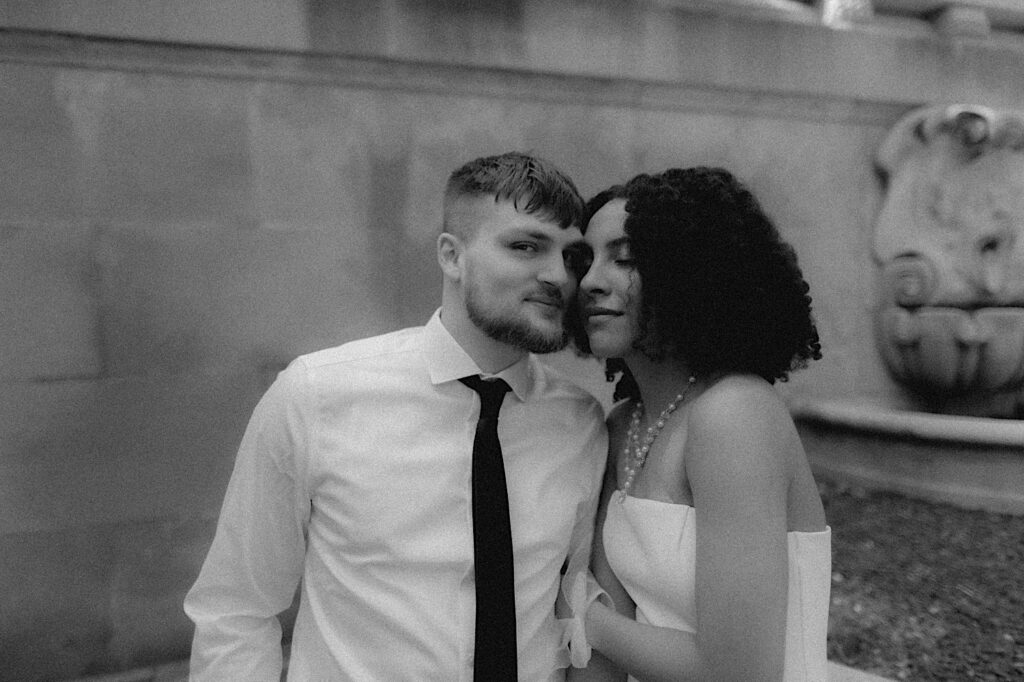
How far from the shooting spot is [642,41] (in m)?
4.96

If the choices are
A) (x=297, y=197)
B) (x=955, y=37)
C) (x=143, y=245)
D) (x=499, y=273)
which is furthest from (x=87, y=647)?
(x=955, y=37)

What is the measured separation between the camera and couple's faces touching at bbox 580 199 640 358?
6.82 feet

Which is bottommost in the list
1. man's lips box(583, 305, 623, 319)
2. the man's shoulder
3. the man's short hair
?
the man's shoulder

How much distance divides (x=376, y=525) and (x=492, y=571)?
298 millimetres

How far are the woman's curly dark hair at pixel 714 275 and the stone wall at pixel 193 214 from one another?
2512mm

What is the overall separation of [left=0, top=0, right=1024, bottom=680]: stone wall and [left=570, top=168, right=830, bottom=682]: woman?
235 centimetres

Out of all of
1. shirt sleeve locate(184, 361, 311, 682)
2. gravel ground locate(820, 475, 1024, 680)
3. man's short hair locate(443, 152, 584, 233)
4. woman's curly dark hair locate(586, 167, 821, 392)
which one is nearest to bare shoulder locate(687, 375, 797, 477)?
woman's curly dark hair locate(586, 167, 821, 392)

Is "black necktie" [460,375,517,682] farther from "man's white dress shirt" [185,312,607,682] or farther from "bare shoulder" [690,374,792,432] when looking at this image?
"bare shoulder" [690,374,792,432]

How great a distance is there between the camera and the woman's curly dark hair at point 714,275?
1983 millimetres

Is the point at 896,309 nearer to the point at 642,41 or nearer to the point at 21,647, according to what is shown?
the point at 642,41

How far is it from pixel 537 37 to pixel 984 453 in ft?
12.3

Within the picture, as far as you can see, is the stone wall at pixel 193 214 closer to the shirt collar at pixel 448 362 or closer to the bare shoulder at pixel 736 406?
the shirt collar at pixel 448 362

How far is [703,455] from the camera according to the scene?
71.8 inches

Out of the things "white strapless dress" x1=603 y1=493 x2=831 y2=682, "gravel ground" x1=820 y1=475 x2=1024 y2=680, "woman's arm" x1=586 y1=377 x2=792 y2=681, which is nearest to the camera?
"woman's arm" x1=586 y1=377 x2=792 y2=681
